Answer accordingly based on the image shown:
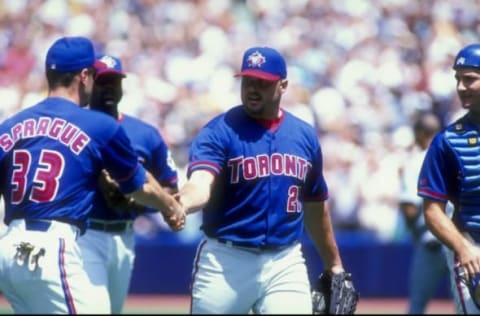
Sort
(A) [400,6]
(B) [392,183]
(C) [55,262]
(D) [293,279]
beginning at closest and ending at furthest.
A: (C) [55,262]
(D) [293,279]
(B) [392,183]
(A) [400,6]

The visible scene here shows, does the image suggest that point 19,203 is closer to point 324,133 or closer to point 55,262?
point 55,262

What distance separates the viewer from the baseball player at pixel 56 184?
265 inches

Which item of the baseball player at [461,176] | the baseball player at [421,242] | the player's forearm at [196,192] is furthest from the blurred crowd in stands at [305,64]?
the player's forearm at [196,192]

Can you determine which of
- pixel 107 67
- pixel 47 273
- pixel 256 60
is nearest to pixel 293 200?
pixel 256 60

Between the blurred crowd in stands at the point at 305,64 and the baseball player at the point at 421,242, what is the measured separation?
2769mm

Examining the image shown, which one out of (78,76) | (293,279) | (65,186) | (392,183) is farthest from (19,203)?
(392,183)

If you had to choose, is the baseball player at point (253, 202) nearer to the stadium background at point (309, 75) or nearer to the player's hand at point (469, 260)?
the player's hand at point (469, 260)

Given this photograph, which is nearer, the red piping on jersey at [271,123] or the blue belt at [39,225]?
the blue belt at [39,225]

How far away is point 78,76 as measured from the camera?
7004mm

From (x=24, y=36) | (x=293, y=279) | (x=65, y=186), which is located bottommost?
(x=293, y=279)

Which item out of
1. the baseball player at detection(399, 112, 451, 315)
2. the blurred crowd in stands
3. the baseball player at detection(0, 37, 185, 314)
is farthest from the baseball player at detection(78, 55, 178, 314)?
the blurred crowd in stands

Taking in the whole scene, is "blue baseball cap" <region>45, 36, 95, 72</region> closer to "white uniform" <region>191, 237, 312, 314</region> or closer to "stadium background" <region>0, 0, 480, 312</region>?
"white uniform" <region>191, 237, 312, 314</region>

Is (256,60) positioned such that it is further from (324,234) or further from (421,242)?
(421,242)

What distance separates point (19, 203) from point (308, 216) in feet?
6.69
